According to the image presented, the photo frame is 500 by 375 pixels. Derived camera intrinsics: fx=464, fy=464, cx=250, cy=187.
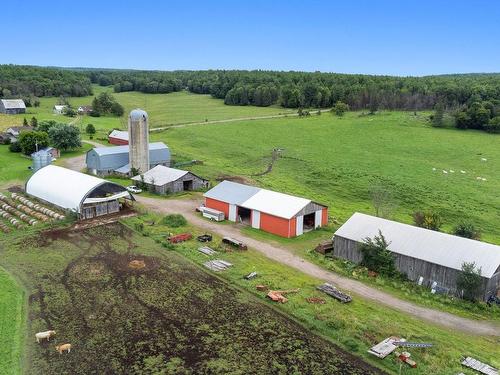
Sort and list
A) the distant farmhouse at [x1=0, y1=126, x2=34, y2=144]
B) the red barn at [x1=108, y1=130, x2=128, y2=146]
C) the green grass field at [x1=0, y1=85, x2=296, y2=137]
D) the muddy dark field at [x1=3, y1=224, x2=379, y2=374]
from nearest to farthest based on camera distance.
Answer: the muddy dark field at [x1=3, y1=224, x2=379, y2=374]
the red barn at [x1=108, y1=130, x2=128, y2=146]
the distant farmhouse at [x1=0, y1=126, x2=34, y2=144]
the green grass field at [x1=0, y1=85, x2=296, y2=137]

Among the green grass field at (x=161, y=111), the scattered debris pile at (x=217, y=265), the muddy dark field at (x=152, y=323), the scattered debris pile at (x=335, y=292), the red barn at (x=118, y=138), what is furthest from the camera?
the green grass field at (x=161, y=111)

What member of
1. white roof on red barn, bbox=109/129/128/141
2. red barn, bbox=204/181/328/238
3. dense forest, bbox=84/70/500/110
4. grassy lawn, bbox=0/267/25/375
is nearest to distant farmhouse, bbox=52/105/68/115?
white roof on red barn, bbox=109/129/128/141

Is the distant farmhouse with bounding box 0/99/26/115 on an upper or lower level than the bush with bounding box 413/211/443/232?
upper

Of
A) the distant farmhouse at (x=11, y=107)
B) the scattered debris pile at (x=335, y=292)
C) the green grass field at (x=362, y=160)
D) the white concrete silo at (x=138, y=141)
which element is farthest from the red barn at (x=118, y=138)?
the scattered debris pile at (x=335, y=292)

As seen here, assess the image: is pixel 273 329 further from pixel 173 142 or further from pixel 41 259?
pixel 173 142

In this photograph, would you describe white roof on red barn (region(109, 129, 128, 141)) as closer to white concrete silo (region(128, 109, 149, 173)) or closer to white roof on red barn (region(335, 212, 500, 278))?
white concrete silo (region(128, 109, 149, 173))

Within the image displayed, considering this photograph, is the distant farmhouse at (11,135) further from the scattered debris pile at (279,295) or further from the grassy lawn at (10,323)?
the scattered debris pile at (279,295)
